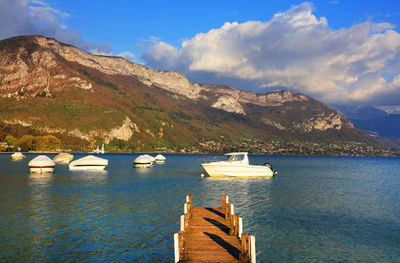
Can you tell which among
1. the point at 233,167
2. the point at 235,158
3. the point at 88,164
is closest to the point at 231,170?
the point at 233,167

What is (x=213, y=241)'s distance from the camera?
17.2 metres

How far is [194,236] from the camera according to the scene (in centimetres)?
1828

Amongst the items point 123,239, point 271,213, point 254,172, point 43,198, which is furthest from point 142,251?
point 254,172

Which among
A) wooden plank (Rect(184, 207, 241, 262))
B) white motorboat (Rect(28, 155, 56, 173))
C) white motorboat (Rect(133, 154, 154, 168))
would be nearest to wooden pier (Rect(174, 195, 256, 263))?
wooden plank (Rect(184, 207, 241, 262))

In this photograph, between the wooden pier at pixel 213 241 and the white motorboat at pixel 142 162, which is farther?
the white motorboat at pixel 142 162

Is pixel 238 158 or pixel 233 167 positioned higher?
pixel 238 158

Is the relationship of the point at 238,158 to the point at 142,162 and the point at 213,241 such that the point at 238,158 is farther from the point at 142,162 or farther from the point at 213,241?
the point at 213,241

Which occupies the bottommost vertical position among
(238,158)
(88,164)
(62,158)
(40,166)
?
(88,164)

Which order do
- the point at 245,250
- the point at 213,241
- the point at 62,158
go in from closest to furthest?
the point at 245,250, the point at 213,241, the point at 62,158

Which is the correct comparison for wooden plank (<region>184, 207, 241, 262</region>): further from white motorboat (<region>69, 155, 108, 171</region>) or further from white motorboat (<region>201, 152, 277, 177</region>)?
white motorboat (<region>69, 155, 108, 171</region>)

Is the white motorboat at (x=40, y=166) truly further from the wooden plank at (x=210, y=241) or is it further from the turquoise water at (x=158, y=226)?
the wooden plank at (x=210, y=241)

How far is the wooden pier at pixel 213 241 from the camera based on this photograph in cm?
1395

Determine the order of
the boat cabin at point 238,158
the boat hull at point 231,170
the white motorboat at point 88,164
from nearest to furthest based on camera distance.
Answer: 1. the boat hull at point 231,170
2. the boat cabin at point 238,158
3. the white motorboat at point 88,164

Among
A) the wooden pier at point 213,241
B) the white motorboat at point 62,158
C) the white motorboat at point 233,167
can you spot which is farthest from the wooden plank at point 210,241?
the white motorboat at point 62,158
